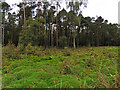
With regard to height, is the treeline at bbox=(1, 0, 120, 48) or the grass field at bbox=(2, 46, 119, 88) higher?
the treeline at bbox=(1, 0, 120, 48)

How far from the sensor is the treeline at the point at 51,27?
1198 cm

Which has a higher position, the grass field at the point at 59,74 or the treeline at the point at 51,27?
the treeline at the point at 51,27

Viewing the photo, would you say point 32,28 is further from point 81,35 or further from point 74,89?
point 81,35

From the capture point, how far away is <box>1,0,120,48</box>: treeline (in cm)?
1198

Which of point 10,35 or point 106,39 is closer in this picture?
point 10,35

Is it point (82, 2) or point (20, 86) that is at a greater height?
point (82, 2)

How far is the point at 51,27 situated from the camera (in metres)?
28.5

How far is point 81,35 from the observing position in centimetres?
3825

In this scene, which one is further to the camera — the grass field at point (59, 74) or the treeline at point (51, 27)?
the treeline at point (51, 27)

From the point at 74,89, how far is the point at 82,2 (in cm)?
1906

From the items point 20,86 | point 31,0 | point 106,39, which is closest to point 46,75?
point 20,86

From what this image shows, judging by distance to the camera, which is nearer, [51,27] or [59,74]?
[59,74]

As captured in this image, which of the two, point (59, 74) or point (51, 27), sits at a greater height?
point (51, 27)

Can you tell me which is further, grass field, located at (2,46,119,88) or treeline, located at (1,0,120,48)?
treeline, located at (1,0,120,48)
